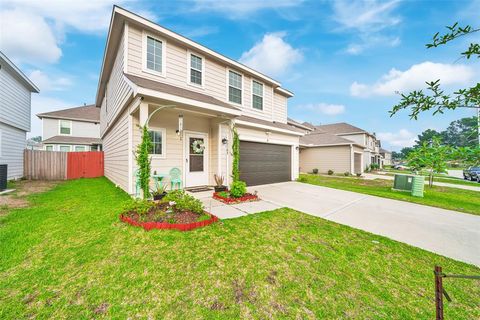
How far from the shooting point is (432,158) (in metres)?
1.14

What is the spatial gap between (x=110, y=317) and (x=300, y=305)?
76.5 inches

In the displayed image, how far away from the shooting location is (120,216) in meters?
4.07

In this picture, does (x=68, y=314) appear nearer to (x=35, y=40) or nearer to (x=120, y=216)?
(x=120, y=216)

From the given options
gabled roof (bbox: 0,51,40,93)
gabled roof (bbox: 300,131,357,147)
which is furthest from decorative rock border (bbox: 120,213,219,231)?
gabled roof (bbox: 300,131,357,147)

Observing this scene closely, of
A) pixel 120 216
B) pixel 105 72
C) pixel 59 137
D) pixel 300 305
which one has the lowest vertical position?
pixel 300 305

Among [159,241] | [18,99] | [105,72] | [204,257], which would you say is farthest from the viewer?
[18,99]

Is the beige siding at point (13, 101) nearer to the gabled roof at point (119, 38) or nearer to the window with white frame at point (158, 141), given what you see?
the gabled roof at point (119, 38)

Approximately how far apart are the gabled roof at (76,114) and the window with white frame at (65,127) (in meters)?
0.42

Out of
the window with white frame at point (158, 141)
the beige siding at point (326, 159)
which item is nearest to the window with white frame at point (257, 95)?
the window with white frame at point (158, 141)

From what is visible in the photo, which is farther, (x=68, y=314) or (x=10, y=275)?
(x=10, y=275)

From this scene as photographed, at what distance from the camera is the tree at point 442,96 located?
4.10 ft

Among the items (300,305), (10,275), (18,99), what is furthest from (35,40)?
(300,305)

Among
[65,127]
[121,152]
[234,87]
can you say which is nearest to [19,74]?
[121,152]

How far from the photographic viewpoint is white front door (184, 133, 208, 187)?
7.26 m
